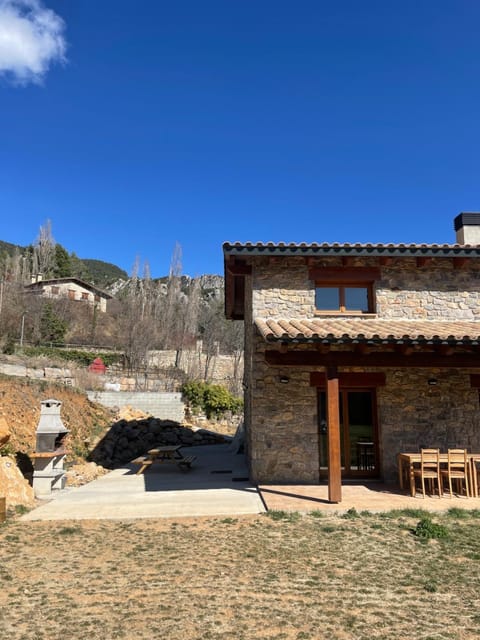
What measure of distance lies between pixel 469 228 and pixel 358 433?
20.6ft

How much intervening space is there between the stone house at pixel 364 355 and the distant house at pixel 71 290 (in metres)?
36.4

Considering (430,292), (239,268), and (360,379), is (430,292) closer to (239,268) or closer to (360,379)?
(360,379)

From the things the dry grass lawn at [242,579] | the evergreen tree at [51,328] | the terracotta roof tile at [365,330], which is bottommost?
the dry grass lawn at [242,579]

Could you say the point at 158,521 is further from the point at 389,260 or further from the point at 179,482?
the point at 389,260

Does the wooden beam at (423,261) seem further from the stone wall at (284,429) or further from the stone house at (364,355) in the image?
the stone wall at (284,429)

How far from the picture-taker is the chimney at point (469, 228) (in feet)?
38.1

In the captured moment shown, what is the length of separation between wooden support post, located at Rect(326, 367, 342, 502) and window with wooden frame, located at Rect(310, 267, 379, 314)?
2.70 metres

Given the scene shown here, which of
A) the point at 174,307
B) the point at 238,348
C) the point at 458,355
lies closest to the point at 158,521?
the point at 458,355

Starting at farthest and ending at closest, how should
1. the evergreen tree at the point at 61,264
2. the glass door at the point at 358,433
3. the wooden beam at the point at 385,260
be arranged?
the evergreen tree at the point at 61,264, the wooden beam at the point at 385,260, the glass door at the point at 358,433

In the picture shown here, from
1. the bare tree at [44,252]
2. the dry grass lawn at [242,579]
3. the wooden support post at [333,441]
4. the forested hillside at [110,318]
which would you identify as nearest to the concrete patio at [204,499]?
the wooden support post at [333,441]

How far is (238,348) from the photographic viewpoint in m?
34.5

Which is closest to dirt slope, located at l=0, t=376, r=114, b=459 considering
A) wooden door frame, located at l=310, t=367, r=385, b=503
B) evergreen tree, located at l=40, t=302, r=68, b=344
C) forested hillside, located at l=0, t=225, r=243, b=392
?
wooden door frame, located at l=310, t=367, r=385, b=503

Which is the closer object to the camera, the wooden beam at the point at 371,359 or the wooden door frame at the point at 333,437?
the wooden door frame at the point at 333,437

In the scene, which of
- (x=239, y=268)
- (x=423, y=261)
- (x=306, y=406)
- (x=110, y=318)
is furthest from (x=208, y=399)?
(x=110, y=318)
